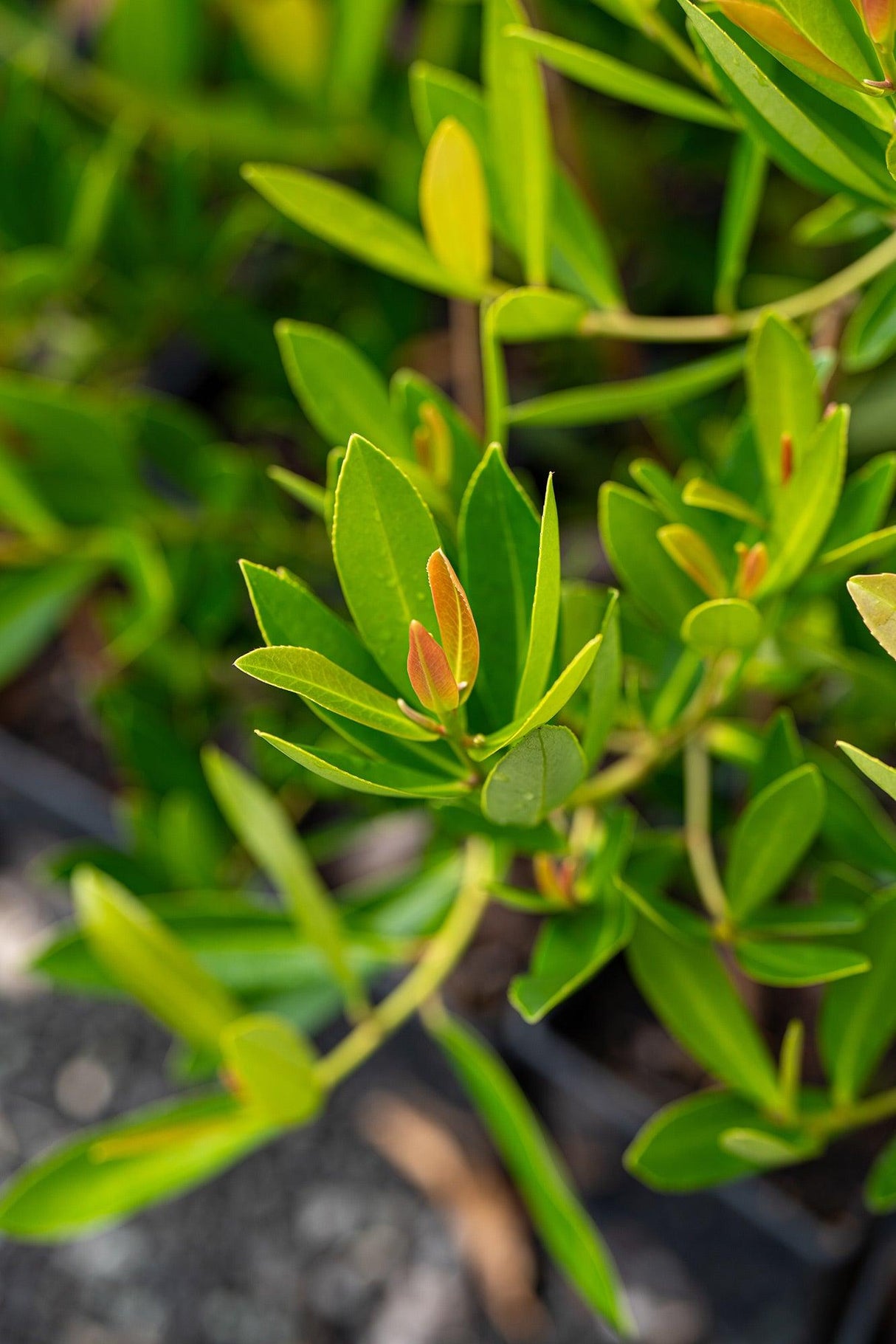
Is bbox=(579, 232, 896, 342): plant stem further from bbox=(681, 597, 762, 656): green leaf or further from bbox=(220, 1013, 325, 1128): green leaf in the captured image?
bbox=(220, 1013, 325, 1128): green leaf

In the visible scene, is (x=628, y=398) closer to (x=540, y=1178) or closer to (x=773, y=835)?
(x=773, y=835)

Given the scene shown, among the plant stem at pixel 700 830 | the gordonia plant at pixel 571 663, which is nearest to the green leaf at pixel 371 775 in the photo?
the gordonia plant at pixel 571 663

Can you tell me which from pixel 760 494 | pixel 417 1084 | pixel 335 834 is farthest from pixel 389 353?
pixel 417 1084

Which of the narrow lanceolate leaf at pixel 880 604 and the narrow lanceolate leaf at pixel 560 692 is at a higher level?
the narrow lanceolate leaf at pixel 880 604

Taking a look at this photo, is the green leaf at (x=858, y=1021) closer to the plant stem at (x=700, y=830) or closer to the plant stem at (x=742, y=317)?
the plant stem at (x=700, y=830)

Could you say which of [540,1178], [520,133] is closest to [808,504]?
[520,133]

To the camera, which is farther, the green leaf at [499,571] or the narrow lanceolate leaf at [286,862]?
the narrow lanceolate leaf at [286,862]
